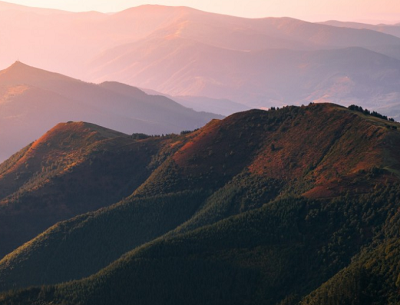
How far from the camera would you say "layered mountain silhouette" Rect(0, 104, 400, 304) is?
134 meters

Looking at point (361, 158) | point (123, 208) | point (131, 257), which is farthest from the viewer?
point (123, 208)

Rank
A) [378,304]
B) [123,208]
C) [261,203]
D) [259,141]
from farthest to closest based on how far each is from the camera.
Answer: [259,141], [123,208], [261,203], [378,304]

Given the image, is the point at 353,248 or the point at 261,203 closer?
the point at 353,248

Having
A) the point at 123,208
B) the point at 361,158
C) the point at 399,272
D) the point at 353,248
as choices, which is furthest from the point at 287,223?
the point at 123,208

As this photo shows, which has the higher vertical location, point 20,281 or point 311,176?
point 311,176

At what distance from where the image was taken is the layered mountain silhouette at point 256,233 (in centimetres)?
13425

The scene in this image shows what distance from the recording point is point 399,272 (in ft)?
374

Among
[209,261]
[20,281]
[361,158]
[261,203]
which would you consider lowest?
[20,281]

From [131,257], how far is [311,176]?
149 feet

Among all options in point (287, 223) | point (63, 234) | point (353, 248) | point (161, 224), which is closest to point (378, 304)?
point (353, 248)

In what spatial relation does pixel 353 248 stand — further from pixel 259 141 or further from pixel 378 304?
pixel 259 141

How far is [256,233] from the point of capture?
146 m

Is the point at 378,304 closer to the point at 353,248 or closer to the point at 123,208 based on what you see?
Answer: the point at 353,248

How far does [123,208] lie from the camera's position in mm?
186500
